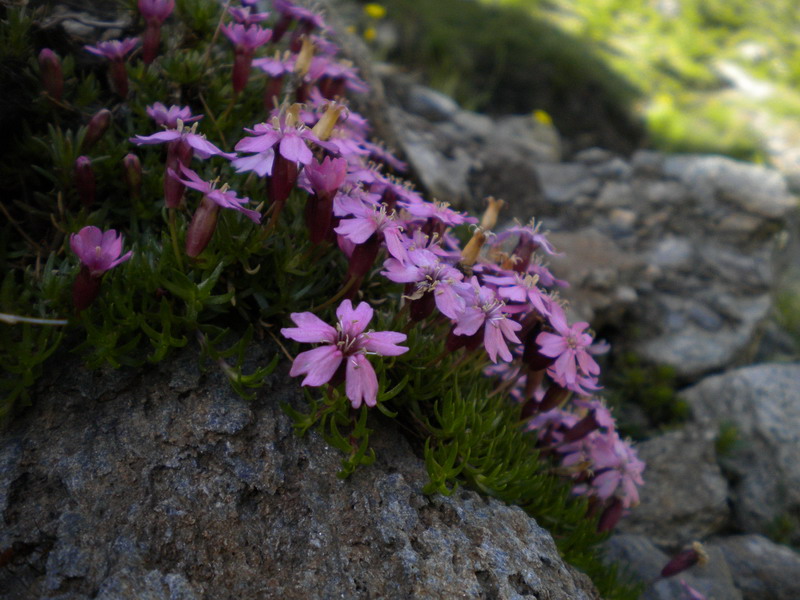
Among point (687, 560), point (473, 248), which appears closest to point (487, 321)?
point (473, 248)

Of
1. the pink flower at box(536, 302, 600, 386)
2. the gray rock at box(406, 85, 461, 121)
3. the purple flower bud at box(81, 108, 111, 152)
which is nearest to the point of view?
the pink flower at box(536, 302, 600, 386)

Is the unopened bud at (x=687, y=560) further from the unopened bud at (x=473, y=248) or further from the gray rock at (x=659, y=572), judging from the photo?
the unopened bud at (x=473, y=248)

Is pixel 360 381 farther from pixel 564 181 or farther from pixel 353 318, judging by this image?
pixel 564 181

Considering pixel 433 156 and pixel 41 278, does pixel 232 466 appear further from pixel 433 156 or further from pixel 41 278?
pixel 433 156

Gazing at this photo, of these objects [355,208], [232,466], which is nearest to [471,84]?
[355,208]

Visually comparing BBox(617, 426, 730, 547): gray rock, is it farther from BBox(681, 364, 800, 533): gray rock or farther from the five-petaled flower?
the five-petaled flower

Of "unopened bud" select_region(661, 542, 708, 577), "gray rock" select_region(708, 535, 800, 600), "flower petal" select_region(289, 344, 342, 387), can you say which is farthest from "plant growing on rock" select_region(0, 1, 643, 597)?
"gray rock" select_region(708, 535, 800, 600)

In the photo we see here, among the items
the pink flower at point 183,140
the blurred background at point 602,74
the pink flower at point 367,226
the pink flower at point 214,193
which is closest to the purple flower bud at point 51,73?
the pink flower at point 183,140
